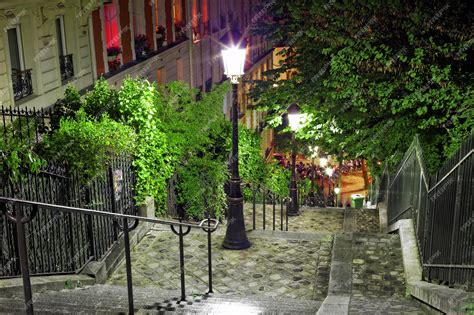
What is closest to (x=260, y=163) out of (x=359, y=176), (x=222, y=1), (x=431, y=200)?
(x=431, y=200)

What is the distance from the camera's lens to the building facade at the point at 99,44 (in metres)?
15.4

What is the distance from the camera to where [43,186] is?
7.41 m

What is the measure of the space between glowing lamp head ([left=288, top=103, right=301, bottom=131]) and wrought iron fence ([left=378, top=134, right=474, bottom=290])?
6106mm

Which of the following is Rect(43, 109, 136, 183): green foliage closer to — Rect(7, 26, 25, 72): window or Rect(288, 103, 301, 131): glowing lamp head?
Rect(288, 103, 301, 131): glowing lamp head

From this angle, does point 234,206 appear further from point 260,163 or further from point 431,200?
point 260,163

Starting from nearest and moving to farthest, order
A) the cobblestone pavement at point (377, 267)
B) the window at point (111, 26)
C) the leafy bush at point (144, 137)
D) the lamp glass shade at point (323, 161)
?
the cobblestone pavement at point (377, 267) < the leafy bush at point (144, 137) < the window at point (111, 26) < the lamp glass shade at point (323, 161)

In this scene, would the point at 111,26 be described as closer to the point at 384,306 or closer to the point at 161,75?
the point at 161,75

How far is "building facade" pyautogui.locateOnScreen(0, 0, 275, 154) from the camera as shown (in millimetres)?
15406

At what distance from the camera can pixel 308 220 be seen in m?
15.6

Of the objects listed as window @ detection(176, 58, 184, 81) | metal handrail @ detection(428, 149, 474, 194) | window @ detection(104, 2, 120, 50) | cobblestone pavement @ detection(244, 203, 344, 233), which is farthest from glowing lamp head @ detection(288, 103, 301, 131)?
window @ detection(176, 58, 184, 81)

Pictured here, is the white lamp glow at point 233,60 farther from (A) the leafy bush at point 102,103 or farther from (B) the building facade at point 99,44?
(B) the building facade at point 99,44

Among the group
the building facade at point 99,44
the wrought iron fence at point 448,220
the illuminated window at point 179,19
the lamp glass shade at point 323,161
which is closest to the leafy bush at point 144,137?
the wrought iron fence at point 448,220

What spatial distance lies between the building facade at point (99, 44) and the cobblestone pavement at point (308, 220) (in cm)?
315

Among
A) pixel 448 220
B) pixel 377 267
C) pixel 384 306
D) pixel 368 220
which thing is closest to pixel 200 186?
pixel 368 220
